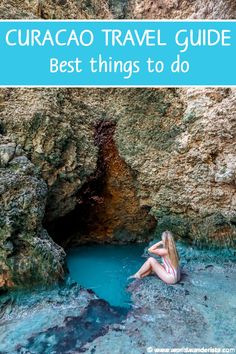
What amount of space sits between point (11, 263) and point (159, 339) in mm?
2035

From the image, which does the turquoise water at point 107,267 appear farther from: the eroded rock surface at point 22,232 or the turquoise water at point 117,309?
the eroded rock surface at point 22,232

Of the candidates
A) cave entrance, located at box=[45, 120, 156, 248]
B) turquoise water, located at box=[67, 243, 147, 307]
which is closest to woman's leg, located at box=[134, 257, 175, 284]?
turquoise water, located at box=[67, 243, 147, 307]

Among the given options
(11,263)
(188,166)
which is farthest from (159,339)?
(188,166)

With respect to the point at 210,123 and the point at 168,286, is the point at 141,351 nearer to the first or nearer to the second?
the point at 168,286

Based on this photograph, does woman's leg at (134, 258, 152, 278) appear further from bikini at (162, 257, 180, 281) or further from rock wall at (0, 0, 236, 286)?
rock wall at (0, 0, 236, 286)

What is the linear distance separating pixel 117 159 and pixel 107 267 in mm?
2147

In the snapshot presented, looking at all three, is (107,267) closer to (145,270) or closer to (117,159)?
(145,270)

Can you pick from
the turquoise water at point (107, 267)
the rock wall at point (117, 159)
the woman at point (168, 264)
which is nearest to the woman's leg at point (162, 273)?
the woman at point (168, 264)

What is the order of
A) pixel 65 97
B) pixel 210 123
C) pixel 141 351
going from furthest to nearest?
pixel 65 97 < pixel 210 123 < pixel 141 351

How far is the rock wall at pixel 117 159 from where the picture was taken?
4754mm

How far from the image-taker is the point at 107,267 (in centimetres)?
561

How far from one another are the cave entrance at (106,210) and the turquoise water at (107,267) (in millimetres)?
290

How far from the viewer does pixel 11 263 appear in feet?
14.0

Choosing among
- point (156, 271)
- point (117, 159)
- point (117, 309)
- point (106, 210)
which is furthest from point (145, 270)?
point (117, 159)
